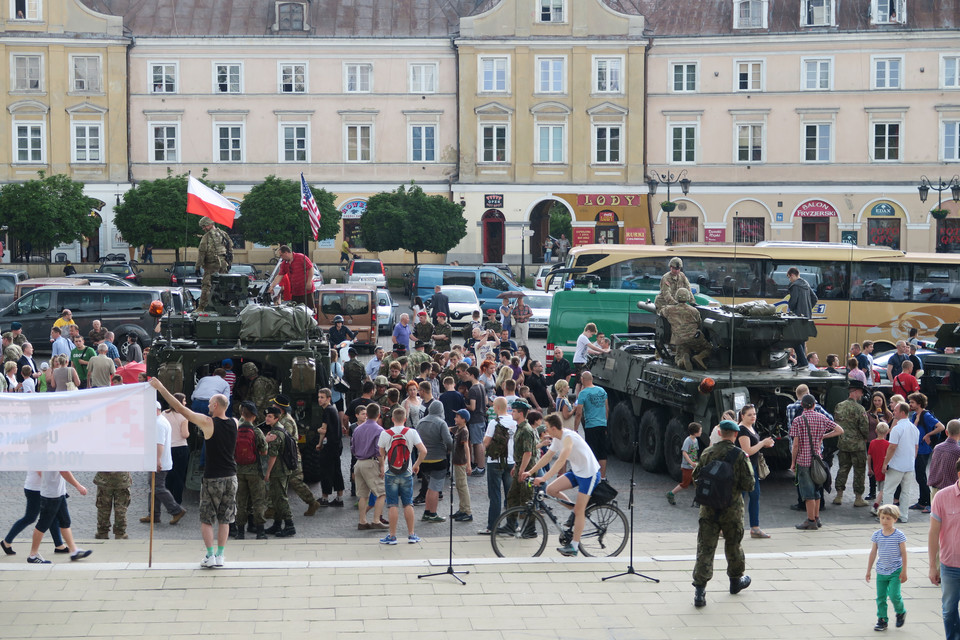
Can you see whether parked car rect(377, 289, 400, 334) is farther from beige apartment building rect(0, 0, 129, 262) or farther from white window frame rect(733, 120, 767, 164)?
white window frame rect(733, 120, 767, 164)

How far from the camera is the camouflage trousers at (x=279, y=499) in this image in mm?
13453

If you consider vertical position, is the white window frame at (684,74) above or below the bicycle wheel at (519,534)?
above

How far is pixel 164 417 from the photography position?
45.1ft

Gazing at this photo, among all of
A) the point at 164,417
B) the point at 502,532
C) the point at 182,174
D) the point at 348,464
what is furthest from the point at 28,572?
the point at 182,174

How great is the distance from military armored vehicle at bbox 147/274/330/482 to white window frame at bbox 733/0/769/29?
42.6m

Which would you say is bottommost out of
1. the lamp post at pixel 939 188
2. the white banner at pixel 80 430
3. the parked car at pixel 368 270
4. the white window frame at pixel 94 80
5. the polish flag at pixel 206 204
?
the white banner at pixel 80 430

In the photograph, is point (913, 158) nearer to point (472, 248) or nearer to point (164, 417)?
point (472, 248)

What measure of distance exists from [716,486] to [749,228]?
154ft

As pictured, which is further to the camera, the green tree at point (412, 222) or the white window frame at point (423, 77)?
the white window frame at point (423, 77)

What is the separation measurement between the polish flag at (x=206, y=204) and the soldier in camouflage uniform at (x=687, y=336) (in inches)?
287

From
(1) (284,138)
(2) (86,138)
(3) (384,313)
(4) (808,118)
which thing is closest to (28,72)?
(2) (86,138)

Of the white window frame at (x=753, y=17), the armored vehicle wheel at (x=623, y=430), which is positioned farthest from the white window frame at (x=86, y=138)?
the armored vehicle wheel at (x=623, y=430)

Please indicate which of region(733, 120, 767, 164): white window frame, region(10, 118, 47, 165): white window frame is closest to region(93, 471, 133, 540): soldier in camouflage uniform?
region(10, 118, 47, 165): white window frame

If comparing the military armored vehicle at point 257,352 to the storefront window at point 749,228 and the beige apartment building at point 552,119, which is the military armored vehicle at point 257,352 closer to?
the beige apartment building at point 552,119
